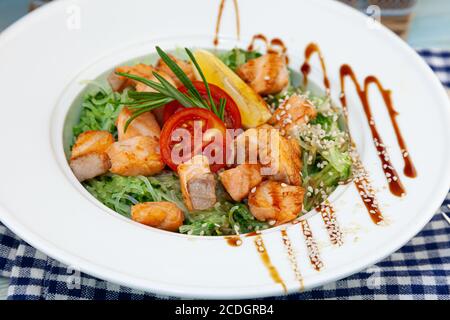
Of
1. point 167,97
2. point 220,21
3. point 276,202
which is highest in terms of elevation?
point 220,21

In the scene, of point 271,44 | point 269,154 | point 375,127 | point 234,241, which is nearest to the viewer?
point 234,241

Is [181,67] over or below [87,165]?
over

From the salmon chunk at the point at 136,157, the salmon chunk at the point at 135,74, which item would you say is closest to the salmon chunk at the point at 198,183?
the salmon chunk at the point at 136,157

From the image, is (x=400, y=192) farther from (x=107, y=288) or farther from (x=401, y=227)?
(x=107, y=288)

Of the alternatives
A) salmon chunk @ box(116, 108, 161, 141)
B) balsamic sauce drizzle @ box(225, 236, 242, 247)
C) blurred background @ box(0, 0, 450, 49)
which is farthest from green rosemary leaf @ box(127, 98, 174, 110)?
blurred background @ box(0, 0, 450, 49)

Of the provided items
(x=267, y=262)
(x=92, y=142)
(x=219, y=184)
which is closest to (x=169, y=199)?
(x=219, y=184)

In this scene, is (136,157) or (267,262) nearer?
(267,262)

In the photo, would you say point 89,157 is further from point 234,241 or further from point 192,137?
point 234,241
